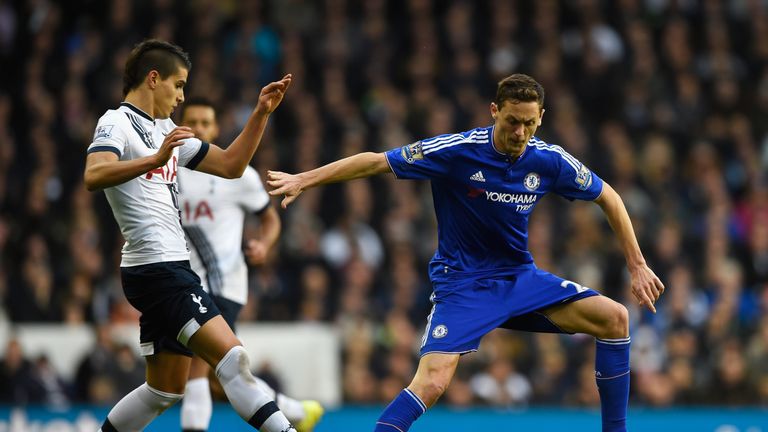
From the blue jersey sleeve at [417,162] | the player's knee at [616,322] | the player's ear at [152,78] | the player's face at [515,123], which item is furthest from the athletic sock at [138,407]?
the player's knee at [616,322]

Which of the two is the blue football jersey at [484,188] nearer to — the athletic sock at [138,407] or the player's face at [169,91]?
the player's face at [169,91]

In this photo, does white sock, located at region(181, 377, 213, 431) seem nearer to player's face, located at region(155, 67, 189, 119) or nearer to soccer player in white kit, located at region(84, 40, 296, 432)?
soccer player in white kit, located at region(84, 40, 296, 432)

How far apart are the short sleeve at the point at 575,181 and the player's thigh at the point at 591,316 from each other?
606mm

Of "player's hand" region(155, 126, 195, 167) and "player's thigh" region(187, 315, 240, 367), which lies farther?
"player's thigh" region(187, 315, 240, 367)

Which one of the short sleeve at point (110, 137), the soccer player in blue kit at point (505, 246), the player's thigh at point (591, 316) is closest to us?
the short sleeve at point (110, 137)

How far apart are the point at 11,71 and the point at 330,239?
5189 millimetres

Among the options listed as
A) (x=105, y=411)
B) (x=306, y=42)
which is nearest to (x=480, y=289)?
(x=105, y=411)

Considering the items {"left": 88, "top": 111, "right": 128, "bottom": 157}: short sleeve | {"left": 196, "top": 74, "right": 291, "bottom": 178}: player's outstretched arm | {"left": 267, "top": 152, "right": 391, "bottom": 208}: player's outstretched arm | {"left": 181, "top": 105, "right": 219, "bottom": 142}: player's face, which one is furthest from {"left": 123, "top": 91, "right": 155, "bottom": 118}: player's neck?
{"left": 181, "top": 105, "right": 219, "bottom": 142}: player's face

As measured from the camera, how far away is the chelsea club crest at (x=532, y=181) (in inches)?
275

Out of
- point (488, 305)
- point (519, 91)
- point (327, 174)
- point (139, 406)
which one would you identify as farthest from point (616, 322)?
point (139, 406)

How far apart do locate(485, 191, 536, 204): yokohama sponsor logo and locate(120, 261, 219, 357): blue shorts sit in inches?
67.2

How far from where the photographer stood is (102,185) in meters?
6.02

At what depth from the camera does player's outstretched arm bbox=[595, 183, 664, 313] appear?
6.87 m

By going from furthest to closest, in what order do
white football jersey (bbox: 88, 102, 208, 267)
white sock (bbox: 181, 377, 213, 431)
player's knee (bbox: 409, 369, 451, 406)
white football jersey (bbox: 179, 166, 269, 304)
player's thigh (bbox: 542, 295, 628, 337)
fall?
1. white football jersey (bbox: 179, 166, 269, 304)
2. white sock (bbox: 181, 377, 213, 431)
3. player's thigh (bbox: 542, 295, 628, 337)
4. player's knee (bbox: 409, 369, 451, 406)
5. white football jersey (bbox: 88, 102, 208, 267)
